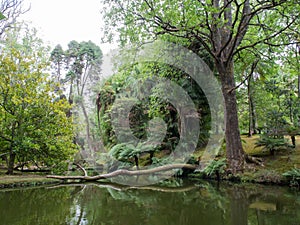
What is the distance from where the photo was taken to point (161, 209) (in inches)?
155

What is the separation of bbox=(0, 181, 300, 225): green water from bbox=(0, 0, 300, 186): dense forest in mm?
2131

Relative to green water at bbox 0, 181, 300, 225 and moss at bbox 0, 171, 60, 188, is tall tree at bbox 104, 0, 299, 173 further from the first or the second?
moss at bbox 0, 171, 60, 188

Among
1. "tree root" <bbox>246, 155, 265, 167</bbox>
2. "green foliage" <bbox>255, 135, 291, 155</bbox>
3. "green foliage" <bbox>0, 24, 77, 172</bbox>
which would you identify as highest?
"green foliage" <bbox>0, 24, 77, 172</bbox>

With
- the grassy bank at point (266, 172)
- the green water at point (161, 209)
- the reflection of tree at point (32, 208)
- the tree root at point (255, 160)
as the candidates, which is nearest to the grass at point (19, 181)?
the grassy bank at point (266, 172)

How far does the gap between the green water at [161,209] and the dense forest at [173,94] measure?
2131 millimetres

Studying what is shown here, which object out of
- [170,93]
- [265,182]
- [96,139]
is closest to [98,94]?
[96,139]

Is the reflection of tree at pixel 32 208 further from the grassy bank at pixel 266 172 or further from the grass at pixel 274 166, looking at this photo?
the grass at pixel 274 166

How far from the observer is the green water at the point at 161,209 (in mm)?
3223

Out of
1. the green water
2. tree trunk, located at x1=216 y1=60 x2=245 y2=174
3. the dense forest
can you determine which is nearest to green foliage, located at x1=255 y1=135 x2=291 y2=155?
the dense forest

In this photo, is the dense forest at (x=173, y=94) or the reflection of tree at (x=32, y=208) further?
the dense forest at (x=173, y=94)

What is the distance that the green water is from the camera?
10.6 ft

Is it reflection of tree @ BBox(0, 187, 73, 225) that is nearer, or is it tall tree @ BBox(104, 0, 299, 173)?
reflection of tree @ BBox(0, 187, 73, 225)

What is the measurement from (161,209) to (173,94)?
7835mm

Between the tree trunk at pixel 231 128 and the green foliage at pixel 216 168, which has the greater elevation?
the tree trunk at pixel 231 128
